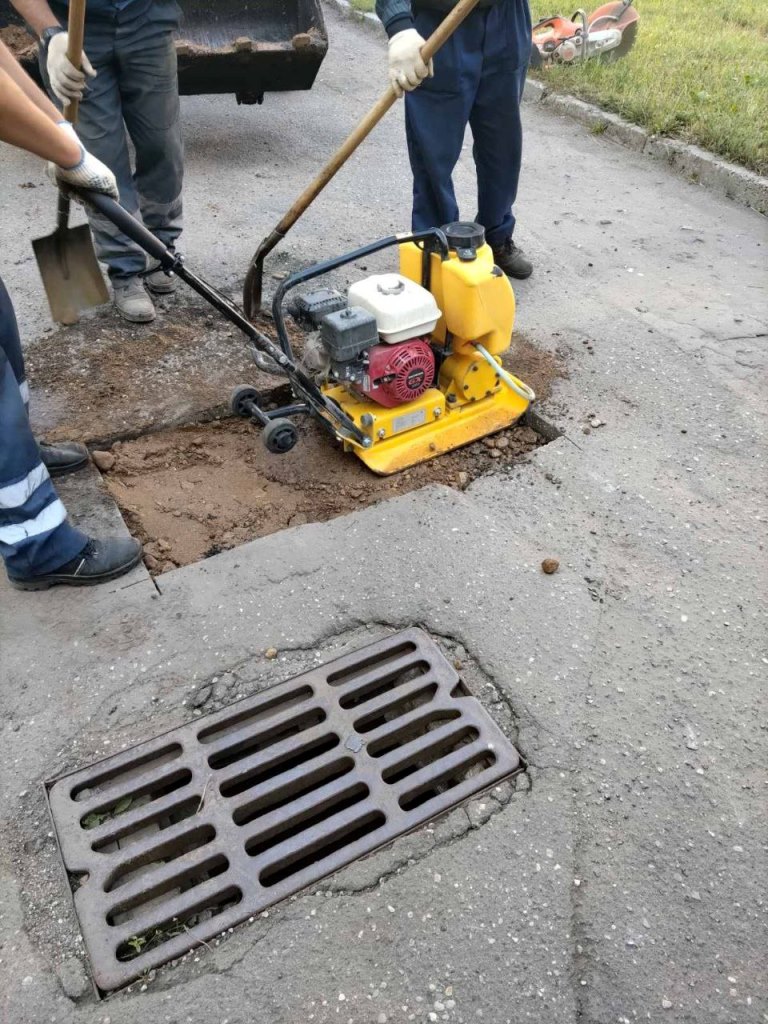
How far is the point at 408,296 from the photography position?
8.41 feet

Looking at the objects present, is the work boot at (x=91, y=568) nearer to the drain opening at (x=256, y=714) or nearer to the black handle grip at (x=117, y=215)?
the drain opening at (x=256, y=714)

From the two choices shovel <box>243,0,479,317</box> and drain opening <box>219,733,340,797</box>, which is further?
shovel <box>243,0,479,317</box>

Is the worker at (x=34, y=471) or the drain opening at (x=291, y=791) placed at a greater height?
the worker at (x=34, y=471)

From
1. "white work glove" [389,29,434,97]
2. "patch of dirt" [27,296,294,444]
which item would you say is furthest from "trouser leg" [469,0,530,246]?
"patch of dirt" [27,296,294,444]

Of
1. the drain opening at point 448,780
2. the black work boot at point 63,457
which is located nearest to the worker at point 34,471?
the black work boot at point 63,457

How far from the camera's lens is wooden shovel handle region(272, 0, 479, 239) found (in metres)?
2.36

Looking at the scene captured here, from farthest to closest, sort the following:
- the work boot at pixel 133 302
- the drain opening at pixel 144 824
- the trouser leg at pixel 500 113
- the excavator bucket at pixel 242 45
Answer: the excavator bucket at pixel 242 45 → the work boot at pixel 133 302 → the trouser leg at pixel 500 113 → the drain opening at pixel 144 824

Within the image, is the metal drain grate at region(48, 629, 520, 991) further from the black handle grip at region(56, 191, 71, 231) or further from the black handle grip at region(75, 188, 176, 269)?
the black handle grip at region(56, 191, 71, 231)

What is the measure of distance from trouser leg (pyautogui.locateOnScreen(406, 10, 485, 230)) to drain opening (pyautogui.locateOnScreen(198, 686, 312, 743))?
2.37 metres

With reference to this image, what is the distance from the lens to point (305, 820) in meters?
1.85

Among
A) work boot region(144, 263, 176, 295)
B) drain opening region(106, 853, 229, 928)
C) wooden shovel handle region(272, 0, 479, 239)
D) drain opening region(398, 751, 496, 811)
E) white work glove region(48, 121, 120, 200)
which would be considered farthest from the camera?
work boot region(144, 263, 176, 295)

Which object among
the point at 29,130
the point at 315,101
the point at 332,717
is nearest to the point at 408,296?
the point at 29,130

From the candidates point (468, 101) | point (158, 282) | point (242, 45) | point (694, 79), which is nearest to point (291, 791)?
point (158, 282)

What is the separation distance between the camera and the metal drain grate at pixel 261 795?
1.65 m
